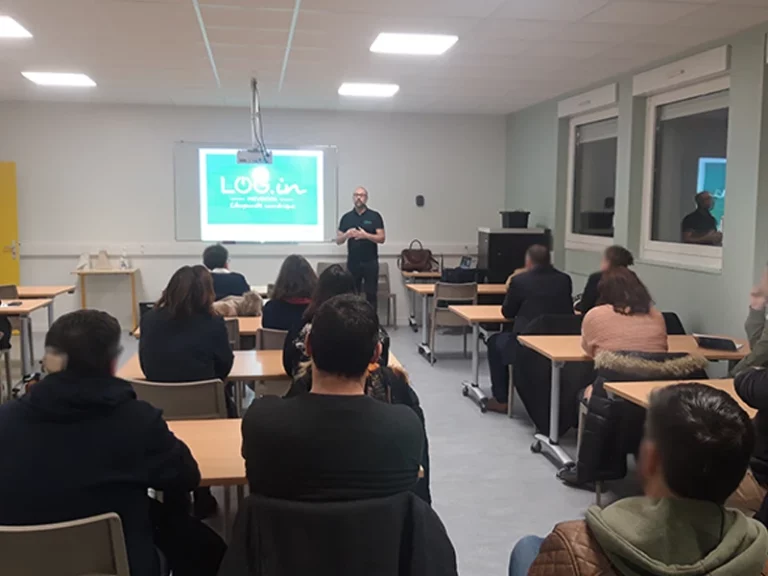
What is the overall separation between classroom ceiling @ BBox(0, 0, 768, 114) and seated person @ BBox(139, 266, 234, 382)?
1.83 m

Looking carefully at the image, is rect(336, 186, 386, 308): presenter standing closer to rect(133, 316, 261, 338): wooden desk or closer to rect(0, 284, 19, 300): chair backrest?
rect(133, 316, 261, 338): wooden desk

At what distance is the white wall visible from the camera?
8.12 metres

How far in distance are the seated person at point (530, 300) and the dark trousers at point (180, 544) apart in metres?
3.14

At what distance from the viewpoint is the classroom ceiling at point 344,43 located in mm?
4133

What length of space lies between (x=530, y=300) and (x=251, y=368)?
2.29 metres

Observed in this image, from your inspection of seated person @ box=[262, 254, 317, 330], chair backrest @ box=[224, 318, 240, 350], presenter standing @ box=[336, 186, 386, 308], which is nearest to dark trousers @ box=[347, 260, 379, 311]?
presenter standing @ box=[336, 186, 386, 308]

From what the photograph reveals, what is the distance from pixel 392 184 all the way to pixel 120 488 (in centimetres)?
734

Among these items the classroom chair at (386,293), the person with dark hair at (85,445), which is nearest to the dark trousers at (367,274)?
the classroom chair at (386,293)

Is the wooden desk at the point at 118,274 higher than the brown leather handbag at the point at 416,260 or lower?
lower

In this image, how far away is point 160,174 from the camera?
27.3 ft

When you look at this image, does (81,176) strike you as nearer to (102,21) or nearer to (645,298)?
(102,21)

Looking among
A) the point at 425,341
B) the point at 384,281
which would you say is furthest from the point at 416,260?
the point at 425,341

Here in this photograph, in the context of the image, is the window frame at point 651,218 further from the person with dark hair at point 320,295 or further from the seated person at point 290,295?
the person with dark hair at point 320,295

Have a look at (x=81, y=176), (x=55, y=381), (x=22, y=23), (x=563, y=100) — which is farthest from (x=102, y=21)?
(x=563, y=100)
